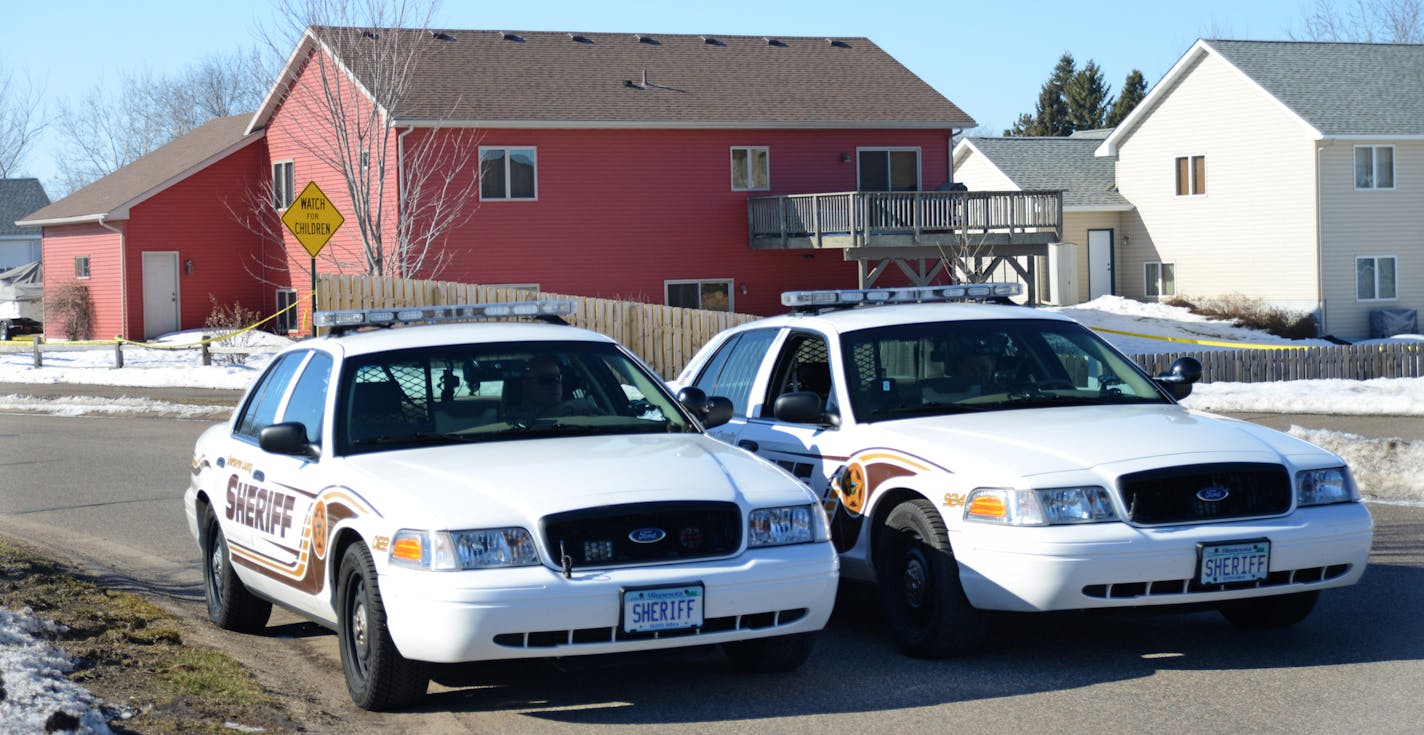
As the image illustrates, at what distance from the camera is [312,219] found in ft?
69.6

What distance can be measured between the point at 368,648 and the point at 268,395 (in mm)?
2472

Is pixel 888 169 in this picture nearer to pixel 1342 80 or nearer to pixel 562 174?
pixel 562 174

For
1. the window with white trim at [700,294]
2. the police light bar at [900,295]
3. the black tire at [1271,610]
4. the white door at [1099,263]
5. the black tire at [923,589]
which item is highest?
the white door at [1099,263]

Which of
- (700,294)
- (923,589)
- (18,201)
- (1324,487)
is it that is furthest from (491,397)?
(18,201)

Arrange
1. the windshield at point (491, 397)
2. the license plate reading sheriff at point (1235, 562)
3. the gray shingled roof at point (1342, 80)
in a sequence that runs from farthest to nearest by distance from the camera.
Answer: the gray shingled roof at point (1342, 80) → the windshield at point (491, 397) → the license plate reading sheriff at point (1235, 562)

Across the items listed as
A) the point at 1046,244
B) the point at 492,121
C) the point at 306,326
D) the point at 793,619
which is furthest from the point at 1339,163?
the point at 793,619

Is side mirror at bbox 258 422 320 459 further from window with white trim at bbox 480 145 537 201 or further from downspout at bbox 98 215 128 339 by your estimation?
downspout at bbox 98 215 128 339

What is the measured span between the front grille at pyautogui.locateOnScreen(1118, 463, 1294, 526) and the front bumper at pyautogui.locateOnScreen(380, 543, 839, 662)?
156 cm

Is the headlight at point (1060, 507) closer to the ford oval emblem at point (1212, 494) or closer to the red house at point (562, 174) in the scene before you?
the ford oval emblem at point (1212, 494)

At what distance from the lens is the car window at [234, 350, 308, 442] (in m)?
8.65

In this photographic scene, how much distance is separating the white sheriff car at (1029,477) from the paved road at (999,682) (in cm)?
30

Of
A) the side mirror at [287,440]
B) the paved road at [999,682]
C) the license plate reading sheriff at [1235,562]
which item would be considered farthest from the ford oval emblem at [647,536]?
the license plate reading sheriff at [1235,562]

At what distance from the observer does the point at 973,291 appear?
33.6 ft

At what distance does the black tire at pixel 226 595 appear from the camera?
8.70 meters
